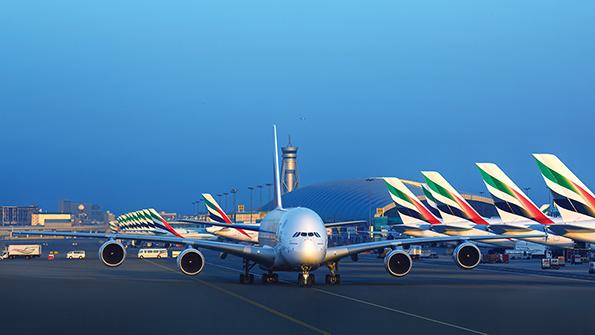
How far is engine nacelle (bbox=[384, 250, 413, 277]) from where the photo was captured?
49781mm

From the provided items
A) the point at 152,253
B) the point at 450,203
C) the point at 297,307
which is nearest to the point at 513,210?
the point at 450,203

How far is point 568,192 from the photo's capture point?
229 ft

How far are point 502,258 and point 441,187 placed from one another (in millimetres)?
18312

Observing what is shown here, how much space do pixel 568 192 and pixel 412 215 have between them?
4693cm

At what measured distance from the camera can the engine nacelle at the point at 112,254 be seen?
167 ft

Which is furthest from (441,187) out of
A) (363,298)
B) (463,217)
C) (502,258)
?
(363,298)

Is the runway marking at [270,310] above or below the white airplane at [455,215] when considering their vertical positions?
below

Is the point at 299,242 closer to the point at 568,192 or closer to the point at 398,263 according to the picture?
the point at 398,263

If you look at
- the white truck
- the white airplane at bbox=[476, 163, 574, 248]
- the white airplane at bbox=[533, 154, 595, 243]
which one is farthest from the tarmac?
the white truck

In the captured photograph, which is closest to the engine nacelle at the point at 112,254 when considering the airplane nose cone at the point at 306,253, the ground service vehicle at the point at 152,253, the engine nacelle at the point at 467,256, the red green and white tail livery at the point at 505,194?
the airplane nose cone at the point at 306,253

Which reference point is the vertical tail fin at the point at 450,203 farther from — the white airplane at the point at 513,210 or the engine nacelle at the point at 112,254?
the engine nacelle at the point at 112,254

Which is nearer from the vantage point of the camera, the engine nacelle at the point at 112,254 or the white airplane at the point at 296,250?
the white airplane at the point at 296,250

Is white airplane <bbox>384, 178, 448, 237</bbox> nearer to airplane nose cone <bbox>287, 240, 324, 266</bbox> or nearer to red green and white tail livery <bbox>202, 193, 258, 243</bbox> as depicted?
red green and white tail livery <bbox>202, 193, 258, 243</bbox>

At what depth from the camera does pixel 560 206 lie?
70688mm
